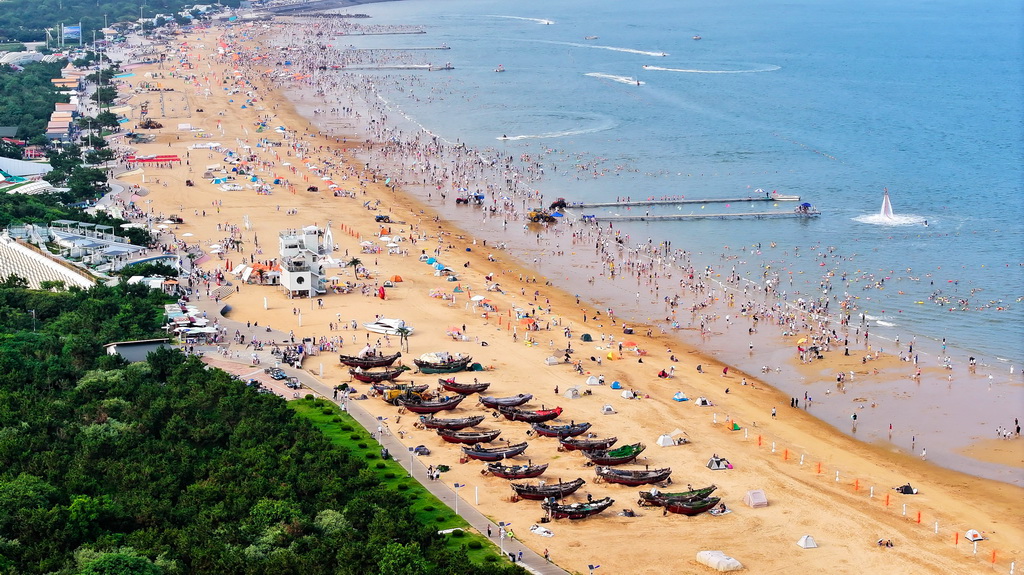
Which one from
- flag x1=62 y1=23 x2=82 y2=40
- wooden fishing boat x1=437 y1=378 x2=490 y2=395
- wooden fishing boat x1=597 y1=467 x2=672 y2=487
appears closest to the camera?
wooden fishing boat x1=597 y1=467 x2=672 y2=487

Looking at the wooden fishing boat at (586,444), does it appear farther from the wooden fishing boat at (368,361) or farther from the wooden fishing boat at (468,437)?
the wooden fishing boat at (368,361)

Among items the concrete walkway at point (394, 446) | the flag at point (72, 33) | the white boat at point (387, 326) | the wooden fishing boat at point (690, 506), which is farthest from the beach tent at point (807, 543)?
the flag at point (72, 33)

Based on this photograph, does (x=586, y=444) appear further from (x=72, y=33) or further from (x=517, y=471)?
(x=72, y=33)

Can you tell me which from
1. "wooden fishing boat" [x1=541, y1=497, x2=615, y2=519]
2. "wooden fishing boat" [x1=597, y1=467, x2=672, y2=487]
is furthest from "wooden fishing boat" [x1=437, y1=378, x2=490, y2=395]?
"wooden fishing boat" [x1=541, y1=497, x2=615, y2=519]

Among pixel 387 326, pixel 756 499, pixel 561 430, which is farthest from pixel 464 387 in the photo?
pixel 756 499

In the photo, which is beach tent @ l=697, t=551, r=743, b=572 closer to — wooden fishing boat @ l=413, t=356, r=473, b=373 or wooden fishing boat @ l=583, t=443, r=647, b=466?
wooden fishing boat @ l=583, t=443, r=647, b=466

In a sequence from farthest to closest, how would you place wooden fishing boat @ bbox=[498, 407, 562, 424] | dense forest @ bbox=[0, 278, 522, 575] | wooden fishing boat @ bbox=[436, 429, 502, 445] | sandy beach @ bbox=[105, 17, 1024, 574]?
wooden fishing boat @ bbox=[498, 407, 562, 424], wooden fishing boat @ bbox=[436, 429, 502, 445], sandy beach @ bbox=[105, 17, 1024, 574], dense forest @ bbox=[0, 278, 522, 575]

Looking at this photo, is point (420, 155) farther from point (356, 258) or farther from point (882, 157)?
point (882, 157)
